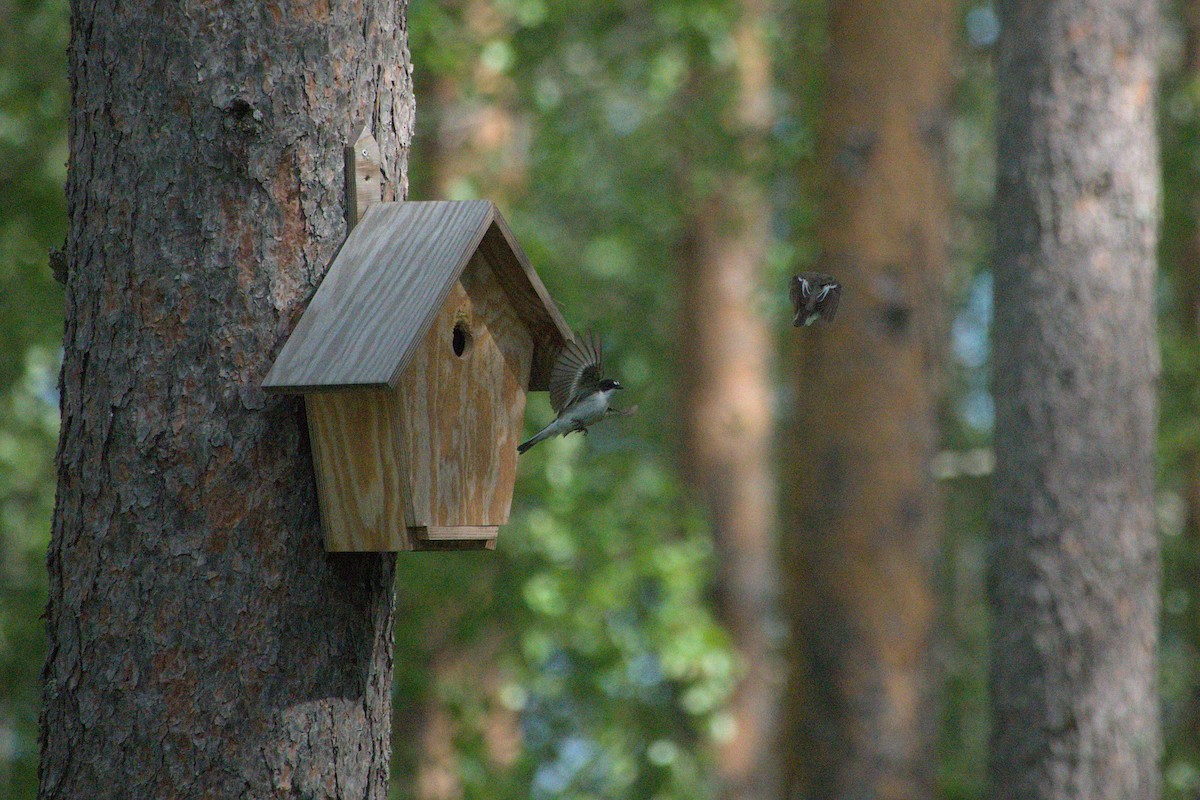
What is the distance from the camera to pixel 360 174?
8.87 feet

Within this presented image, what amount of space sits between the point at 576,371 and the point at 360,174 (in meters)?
0.63

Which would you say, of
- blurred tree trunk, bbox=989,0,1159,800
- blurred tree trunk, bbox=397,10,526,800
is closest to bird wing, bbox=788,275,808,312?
blurred tree trunk, bbox=989,0,1159,800

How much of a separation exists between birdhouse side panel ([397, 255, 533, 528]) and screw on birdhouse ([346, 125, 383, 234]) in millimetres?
245

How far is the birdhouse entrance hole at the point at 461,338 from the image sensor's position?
281cm

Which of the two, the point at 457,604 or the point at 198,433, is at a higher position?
the point at 198,433

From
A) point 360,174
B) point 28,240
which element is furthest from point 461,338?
point 28,240

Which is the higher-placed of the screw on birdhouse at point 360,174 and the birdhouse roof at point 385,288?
the screw on birdhouse at point 360,174

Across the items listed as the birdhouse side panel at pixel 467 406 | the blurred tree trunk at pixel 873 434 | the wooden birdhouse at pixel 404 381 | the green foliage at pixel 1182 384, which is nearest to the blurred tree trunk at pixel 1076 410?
the blurred tree trunk at pixel 873 434

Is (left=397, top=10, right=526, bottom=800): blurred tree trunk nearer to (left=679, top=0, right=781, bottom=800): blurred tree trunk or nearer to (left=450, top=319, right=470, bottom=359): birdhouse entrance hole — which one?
(left=679, top=0, right=781, bottom=800): blurred tree trunk

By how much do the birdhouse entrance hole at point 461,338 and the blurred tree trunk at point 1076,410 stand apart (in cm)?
323

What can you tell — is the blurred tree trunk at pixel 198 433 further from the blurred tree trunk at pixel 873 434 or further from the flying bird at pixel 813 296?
the blurred tree trunk at pixel 873 434

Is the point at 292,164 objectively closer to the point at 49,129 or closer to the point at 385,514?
the point at 385,514

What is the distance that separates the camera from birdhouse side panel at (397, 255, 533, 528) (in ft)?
8.61

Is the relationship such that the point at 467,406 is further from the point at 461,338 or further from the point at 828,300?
the point at 828,300
